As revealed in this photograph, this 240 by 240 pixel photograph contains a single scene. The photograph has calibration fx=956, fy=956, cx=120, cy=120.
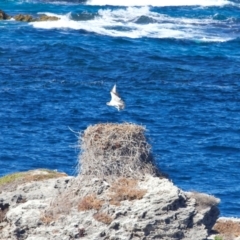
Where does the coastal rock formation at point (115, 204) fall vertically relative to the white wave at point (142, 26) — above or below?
above

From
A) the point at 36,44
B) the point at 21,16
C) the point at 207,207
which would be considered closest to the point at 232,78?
the point at 36,44

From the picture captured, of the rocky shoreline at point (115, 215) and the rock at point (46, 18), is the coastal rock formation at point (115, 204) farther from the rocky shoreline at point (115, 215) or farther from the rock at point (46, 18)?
the rock at point (46, 18)

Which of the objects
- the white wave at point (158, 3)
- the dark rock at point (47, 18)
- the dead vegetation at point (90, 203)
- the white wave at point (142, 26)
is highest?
the dead vegetation at point (90, 203)

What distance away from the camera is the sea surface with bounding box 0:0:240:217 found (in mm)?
40156

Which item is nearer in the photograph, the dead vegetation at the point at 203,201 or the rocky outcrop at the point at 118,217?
the rocky outcrop at the point at 118,217

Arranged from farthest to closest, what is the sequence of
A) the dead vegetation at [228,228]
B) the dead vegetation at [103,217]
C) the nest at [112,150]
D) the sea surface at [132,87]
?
the sea surface at [132,87] → the dead vegetation at [228,228] → the nest at [112,150] → the dead vegetation at [103,217]

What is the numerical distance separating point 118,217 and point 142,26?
60664mm

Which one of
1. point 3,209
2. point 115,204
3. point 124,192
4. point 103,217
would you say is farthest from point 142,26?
point 103,217

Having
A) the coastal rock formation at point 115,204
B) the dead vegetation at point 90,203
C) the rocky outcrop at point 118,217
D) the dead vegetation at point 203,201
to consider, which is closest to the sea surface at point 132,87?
the dead vegetation at point 203,201

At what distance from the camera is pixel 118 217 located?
713 inches

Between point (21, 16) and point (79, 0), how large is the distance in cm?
1749

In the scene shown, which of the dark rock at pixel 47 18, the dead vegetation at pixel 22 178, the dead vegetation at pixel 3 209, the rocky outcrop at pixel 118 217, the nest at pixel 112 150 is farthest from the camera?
the dark rock at pixel 47 18

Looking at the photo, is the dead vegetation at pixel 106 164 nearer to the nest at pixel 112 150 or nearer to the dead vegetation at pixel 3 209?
the nest at pixel 112 150

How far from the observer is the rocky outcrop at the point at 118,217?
707 inches
